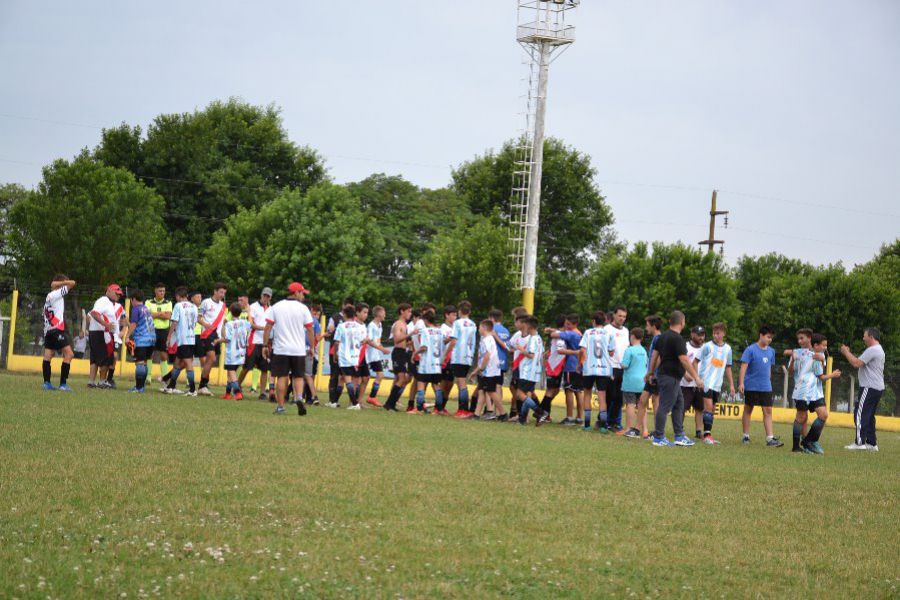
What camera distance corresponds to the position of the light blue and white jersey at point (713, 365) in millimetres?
21128

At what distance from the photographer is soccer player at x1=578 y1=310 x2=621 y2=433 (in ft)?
66.5

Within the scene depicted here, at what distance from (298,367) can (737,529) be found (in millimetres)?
10622

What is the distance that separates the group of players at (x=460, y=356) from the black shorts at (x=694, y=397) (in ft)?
0.08

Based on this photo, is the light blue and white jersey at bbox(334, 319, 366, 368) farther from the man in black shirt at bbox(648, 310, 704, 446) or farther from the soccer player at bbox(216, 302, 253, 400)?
the man in black shirt at bbox(648, 310, 704, 446)

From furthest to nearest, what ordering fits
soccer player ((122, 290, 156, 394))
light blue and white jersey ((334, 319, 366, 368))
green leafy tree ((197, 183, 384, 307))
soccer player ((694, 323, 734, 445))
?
green leafy tree ((197, 183, 384, 307))
light blue and white jersey ((334, 319, 366, 368))
soccer player ((122, 290, 156, 394))
soccer player ((694, 323, 734, 445))

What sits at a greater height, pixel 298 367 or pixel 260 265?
pixel 260 265

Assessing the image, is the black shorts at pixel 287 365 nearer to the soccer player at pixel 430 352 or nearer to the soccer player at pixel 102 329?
the soccer player at pixel 430 352

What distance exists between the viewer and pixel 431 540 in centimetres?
761

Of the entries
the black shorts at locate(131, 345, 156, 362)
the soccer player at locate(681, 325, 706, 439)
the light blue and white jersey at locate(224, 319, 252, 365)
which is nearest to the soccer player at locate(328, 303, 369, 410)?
Result: the light blue and white jersey at locate(224, 319, 252, 365)

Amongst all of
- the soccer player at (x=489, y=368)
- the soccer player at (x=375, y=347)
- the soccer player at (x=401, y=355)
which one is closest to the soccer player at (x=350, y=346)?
the soccer player at (x=375, y=347)

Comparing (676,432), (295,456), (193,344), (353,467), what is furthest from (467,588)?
(193,344)

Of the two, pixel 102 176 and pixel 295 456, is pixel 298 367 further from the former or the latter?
pixel 102 176

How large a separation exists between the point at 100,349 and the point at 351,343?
4789 mm

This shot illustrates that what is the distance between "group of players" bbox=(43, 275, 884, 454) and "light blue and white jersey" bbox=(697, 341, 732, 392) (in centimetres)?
2
